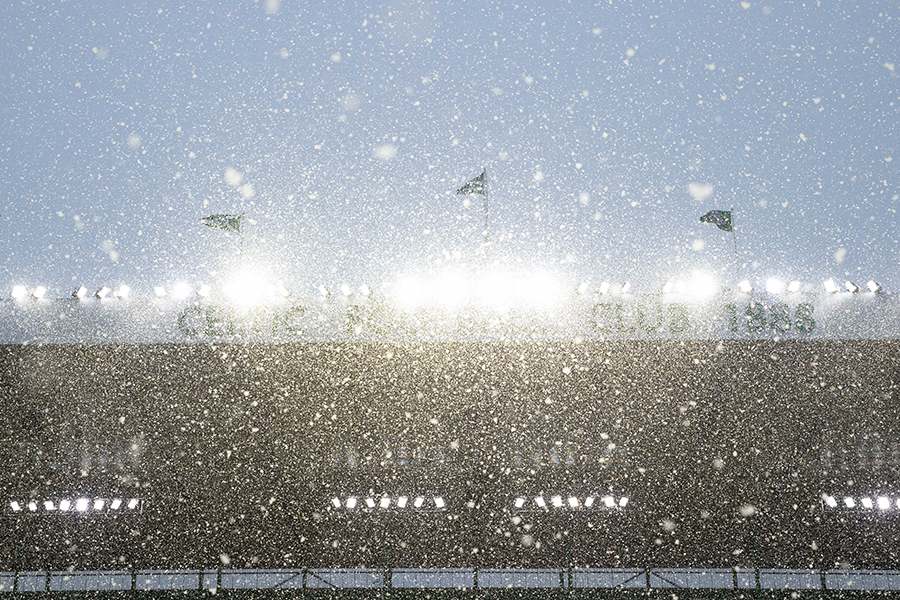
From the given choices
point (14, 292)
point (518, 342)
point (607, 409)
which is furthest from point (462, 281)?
point (14, 292)

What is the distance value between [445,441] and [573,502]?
3.99 metres

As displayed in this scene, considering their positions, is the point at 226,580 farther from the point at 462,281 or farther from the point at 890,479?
the point at 890,479

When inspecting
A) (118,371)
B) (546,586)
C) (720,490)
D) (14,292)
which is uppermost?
(14,292)

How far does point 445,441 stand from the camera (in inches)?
785

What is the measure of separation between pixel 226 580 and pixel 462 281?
8.77m

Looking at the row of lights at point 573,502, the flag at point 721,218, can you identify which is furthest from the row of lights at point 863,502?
the flag at point 721,218

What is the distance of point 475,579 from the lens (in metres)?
15.3

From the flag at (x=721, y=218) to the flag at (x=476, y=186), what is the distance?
6.51 metres

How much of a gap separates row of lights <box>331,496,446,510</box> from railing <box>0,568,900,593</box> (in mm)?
3307

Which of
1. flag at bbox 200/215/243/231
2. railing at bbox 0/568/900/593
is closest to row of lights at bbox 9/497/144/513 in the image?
railing at bbox 0/568/900/593

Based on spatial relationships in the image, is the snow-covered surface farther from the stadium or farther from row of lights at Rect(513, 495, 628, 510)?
row of lights at Rect(513, 495, 628, 510)

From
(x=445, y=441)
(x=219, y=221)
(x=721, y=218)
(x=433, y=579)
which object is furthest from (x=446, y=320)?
(x=721, y=218)

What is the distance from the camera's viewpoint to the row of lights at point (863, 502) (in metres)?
18.3

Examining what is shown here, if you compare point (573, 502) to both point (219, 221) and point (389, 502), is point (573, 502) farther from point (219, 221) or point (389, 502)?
point (219, 221)
